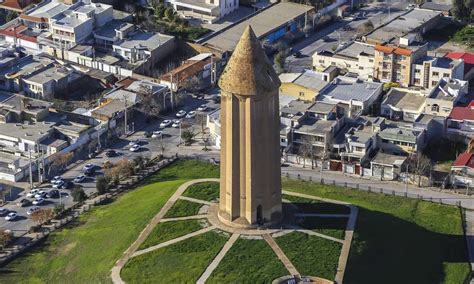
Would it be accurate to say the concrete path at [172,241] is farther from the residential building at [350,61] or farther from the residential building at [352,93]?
the residential building at [350,61]

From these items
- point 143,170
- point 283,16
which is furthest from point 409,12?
point 143,170

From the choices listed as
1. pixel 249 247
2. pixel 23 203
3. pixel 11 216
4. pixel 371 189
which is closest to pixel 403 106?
pixel 371 189

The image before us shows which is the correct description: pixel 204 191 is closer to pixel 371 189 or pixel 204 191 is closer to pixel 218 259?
pixel 218 259

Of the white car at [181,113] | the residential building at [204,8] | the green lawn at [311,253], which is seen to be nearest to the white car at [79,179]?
the white car at [181,113]

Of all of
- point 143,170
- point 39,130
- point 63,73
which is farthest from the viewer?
point 63,73

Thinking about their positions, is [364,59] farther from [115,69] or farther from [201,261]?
[201,261]

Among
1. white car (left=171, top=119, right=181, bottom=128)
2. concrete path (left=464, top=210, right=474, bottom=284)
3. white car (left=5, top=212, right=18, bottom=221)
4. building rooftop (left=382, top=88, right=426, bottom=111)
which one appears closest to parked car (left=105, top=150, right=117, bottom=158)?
white car (left=171, top=119, right=181, bottom=128)
